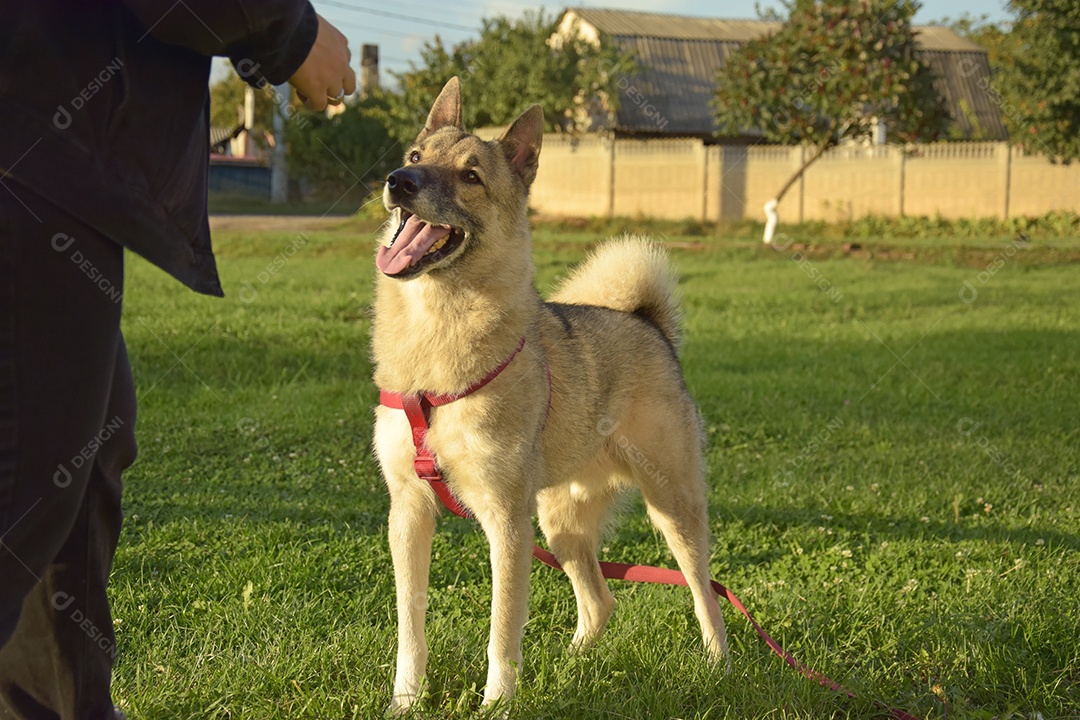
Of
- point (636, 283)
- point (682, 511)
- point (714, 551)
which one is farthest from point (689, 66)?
point (682, 511)

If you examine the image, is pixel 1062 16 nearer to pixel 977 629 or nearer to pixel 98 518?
pixel 977 629

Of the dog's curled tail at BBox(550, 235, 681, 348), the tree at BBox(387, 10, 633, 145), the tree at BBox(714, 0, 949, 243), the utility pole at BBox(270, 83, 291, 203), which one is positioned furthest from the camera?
the utility pole at BBox(270, 83, 291, 203)

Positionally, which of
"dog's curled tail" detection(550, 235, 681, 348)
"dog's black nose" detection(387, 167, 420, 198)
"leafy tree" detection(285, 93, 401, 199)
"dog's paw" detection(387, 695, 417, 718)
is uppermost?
"leafy tree" detection(285, 93, 401, 199)

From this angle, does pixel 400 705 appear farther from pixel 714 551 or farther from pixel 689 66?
pixel 689 66

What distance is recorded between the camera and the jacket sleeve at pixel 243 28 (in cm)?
170

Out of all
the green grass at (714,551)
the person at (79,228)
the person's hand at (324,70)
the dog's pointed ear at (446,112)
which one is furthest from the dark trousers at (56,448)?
the dog's pointed ear at (446,112)

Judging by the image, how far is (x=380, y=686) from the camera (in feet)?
9.60

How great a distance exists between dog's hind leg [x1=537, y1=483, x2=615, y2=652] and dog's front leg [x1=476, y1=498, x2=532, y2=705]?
1.72 ft

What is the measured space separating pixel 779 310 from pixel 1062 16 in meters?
11.6

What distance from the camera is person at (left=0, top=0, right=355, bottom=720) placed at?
161 cm

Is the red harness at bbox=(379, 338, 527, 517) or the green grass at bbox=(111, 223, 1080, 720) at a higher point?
the red harness at bbox=(379, 338, 527, 517)

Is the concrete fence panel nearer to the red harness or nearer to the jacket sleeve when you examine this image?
the red harness

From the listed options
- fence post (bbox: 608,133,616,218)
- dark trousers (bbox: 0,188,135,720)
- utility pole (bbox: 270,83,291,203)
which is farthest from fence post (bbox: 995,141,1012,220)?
dark trousers (bbox: 0,188,135,720)

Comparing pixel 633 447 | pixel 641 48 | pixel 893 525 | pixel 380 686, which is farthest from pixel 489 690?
pixel 641 48
